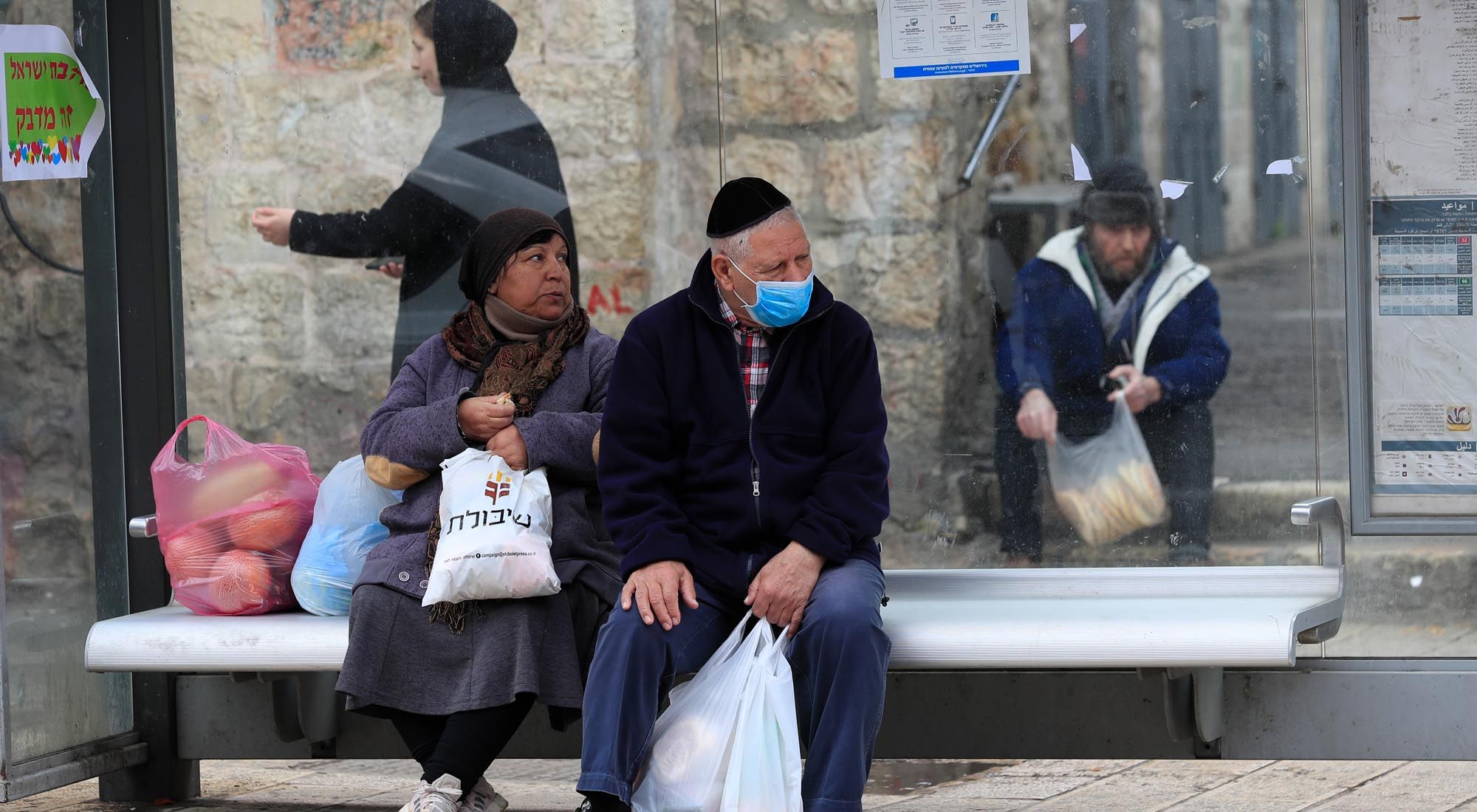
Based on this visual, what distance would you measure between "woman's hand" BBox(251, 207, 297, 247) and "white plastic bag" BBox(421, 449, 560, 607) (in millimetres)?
1244

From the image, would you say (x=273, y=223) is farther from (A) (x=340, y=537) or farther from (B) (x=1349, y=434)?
(B) (x=1349, y=434)

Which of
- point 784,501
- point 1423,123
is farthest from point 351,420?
point 1423,123

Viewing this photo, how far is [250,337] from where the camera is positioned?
4.91m

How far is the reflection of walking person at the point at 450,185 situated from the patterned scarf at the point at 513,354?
0.53 m

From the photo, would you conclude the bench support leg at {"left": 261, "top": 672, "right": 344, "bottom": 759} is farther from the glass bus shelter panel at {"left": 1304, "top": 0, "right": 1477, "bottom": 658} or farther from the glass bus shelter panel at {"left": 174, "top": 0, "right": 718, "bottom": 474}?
the glass bus shelter panel at {"left": 1304, "top": 0, "right": 1477, "bottom": 658}

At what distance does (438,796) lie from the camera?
368 centimetres

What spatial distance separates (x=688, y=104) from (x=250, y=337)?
134 centimetres

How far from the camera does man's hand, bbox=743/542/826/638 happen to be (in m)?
3.65

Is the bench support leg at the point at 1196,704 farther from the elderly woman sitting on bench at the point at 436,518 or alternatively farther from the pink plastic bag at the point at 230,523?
the pink plastic bag at the point at 230,523

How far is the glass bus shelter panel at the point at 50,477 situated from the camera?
14.2ft

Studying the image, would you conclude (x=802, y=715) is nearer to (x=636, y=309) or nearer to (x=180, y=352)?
(x=636, y=309)

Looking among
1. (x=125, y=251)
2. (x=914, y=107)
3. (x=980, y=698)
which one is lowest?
(x=980, y=698)

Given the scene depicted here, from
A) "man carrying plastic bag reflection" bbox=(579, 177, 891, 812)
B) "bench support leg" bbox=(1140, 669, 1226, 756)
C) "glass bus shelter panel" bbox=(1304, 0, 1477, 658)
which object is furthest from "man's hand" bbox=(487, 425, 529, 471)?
"glass bus shelter panel" bbox=(1304, 0, 1477, 658)

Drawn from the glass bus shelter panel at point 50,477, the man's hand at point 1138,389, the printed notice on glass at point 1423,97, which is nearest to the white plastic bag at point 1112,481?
the man's hand at point 1138,389
